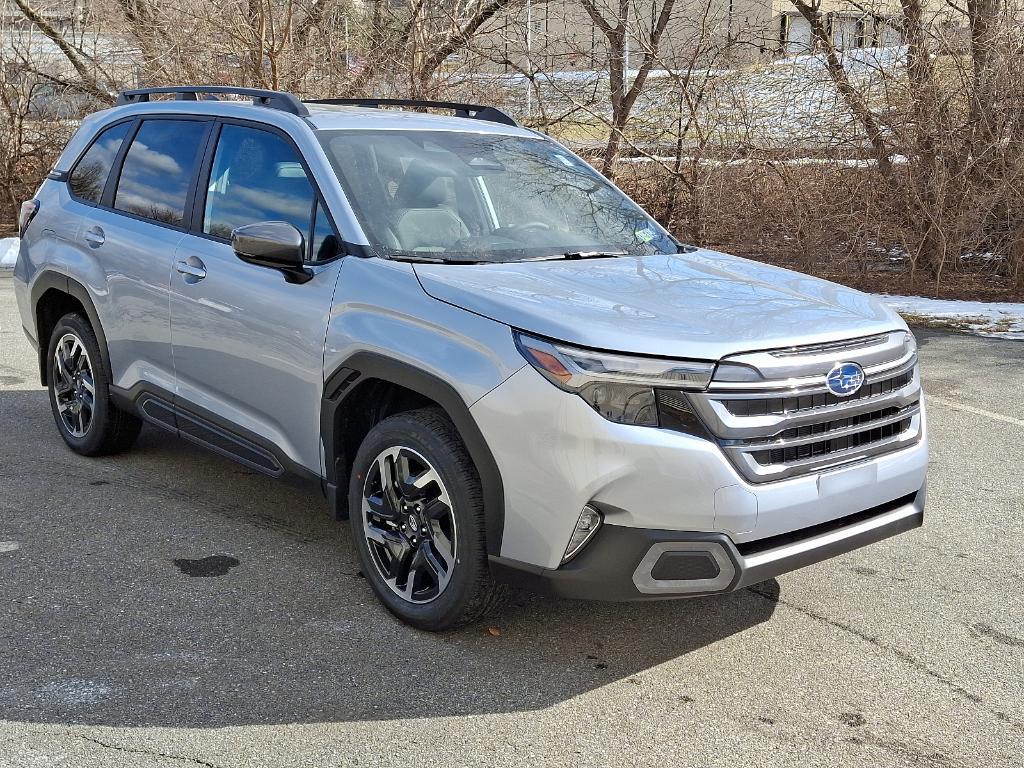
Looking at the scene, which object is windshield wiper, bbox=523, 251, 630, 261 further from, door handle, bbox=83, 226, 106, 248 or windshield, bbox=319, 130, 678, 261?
door handle, bbox=83, 226, 106, 248

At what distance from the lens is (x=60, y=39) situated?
52.0 ft

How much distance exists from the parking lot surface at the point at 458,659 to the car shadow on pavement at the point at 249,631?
0.01m

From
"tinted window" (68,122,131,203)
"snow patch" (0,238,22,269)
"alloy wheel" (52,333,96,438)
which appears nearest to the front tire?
"alloy wheel" (52,333,96,438)

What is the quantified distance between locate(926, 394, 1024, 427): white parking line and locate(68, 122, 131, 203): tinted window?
5178 mm

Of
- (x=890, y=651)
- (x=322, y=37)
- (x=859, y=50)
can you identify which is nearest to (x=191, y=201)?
(x=890, y=651)

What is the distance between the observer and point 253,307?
450 centimetres

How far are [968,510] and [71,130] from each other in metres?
14.0

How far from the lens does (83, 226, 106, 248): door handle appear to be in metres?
5.57

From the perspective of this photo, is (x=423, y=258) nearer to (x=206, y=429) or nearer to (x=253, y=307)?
(x=253, y=307)

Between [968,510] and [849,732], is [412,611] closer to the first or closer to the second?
[849,732]

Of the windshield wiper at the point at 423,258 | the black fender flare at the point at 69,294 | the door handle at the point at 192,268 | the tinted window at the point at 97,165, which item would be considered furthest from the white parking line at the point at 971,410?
the tinted window at the point at 97,165

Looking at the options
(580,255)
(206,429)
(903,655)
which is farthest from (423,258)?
(903,655)

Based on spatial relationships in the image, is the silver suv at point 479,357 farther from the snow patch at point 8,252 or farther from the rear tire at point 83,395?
the snow patch at point 8,252

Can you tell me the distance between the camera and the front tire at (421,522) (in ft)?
12.2
